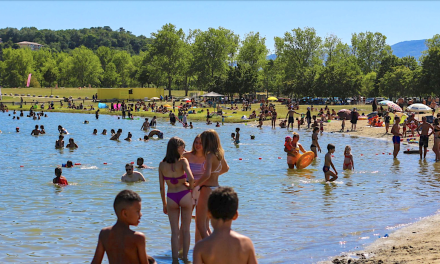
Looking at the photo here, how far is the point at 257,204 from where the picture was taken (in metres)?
13.4

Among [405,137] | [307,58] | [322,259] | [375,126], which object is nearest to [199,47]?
[307,58]

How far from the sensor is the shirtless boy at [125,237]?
13.9ft

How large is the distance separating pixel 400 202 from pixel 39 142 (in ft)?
84.5

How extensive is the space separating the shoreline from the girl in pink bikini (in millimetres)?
2524

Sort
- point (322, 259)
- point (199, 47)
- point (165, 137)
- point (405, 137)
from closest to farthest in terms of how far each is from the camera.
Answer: point (322, 259) → point (405, 137) → point (165, 137) → point (199, 47)

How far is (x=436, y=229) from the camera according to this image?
9.53 meters

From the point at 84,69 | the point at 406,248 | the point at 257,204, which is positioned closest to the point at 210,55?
the point at 84,69

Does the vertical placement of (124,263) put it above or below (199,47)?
below

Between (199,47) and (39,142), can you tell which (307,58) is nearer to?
(199,47)

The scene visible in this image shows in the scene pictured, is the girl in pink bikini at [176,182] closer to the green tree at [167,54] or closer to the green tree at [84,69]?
the green tree at [167,54]

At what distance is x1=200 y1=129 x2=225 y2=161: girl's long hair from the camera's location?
7000 mm

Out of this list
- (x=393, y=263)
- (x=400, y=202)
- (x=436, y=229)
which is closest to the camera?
(x=393, y=263)

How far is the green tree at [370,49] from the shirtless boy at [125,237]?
12322cm

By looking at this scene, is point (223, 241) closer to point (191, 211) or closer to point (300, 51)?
point (191, 211)
